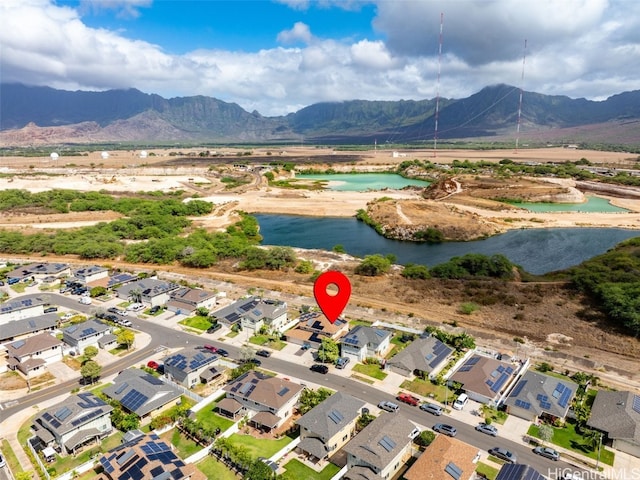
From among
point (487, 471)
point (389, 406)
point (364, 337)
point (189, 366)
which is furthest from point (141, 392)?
point (487, 471)

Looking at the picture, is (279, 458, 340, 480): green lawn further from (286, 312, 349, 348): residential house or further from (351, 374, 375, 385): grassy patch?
(286, 312, 349, 348): residential house

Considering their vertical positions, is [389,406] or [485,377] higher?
[485,377]

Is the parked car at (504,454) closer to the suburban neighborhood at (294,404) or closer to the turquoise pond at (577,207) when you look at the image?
the suburban neighborhood at (294,404)

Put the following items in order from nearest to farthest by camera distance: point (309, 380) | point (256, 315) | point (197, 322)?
point (309, 380), point (256, 315), point (197, 322)

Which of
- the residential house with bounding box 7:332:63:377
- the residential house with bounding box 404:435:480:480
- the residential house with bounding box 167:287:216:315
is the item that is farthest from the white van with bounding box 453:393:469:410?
the residential house with bounding box 7:332:63:377

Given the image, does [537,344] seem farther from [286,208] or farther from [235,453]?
[286,208]

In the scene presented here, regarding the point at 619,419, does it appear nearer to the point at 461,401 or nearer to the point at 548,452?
the point at 548,452

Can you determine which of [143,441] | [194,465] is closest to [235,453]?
[194,465]

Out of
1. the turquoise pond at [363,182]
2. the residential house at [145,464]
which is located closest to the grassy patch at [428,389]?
the residential house at [145,464]
